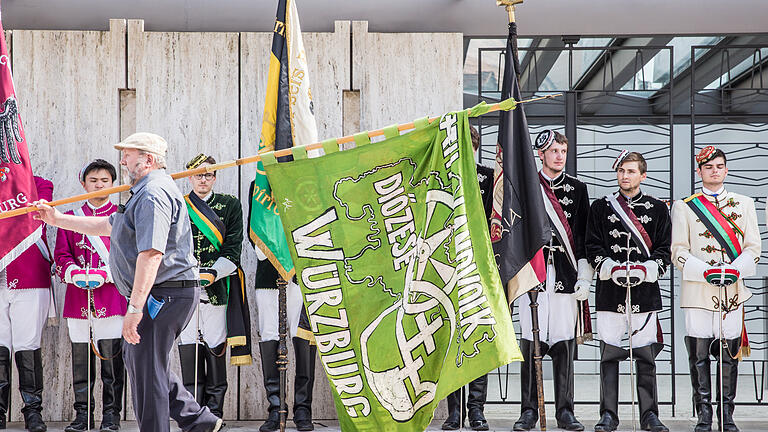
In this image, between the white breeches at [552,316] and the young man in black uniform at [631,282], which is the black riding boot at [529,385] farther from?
the young man in black uniform at [631,282]

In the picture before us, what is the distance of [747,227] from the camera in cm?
559

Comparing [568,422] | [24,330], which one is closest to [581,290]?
[568,422]

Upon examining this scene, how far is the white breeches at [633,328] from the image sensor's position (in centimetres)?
549

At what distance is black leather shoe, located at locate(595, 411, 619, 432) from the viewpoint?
17.7 feet

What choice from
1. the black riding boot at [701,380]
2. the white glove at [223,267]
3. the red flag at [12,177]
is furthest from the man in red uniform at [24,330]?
the black riding boot at [701,380]

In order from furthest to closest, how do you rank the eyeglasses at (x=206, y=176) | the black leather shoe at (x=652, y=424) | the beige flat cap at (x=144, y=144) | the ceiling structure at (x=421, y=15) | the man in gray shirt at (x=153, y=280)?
the ceiling structure at (x=421, y=15)
the eyeglasses at (x=206, y=176)
the black leather shoe at (x=652, y=424)
the beige flat cap at (x=144, y=144)
the man in gray shirt at (x=153, y=280)

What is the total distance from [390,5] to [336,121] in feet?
3.01

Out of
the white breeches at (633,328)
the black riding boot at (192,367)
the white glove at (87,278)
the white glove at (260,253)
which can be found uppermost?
the white glove at (260,253)

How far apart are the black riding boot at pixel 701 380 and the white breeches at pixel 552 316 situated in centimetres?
77

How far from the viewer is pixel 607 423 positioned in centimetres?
542

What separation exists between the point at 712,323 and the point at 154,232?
3.54 metres

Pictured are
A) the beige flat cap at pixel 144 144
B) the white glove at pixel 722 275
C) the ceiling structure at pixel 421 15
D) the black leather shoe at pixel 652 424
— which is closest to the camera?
the beige flat cap at pixel 144 144

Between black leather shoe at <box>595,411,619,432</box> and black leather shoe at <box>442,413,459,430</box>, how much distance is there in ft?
2.86

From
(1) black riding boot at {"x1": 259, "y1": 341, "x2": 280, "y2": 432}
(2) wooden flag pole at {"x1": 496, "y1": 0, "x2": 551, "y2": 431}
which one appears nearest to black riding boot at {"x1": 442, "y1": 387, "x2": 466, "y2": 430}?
(2) wooden flag pole at {"x1": 496, "y1": 0, "x2": 551, "y2": 431}
